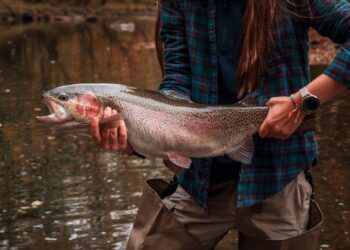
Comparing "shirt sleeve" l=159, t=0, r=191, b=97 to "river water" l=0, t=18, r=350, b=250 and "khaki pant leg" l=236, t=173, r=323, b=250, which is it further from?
"river water" l=0, t=18, r=350, b=250

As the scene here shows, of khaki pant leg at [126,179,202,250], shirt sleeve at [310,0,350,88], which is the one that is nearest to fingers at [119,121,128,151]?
khaki pant leg at [126,179,202,250]

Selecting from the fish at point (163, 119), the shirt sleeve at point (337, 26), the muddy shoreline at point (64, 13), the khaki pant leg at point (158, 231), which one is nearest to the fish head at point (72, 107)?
the fish at point (163, 119)

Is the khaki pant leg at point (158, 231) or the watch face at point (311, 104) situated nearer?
the watch face at point (311, 104)

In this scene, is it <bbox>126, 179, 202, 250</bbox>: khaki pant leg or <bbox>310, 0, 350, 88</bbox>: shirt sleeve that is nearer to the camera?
<bbox>310, 0, 350, 88</bbox>: shirt sleeve

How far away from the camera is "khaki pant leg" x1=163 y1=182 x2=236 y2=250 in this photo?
283 cm

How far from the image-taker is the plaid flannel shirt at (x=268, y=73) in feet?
8.56

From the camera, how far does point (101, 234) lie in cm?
588

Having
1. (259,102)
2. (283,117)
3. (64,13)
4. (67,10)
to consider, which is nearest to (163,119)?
(259,102)

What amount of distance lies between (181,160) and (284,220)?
0.50m

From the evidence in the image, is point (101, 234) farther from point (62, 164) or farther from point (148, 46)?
point (148, 46)

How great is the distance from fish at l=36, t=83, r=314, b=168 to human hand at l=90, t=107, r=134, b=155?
2 centimetres

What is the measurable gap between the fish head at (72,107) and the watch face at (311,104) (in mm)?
847

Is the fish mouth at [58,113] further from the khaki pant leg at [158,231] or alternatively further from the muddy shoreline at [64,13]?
the muddy shoreline at [64,13]

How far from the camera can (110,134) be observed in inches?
109
